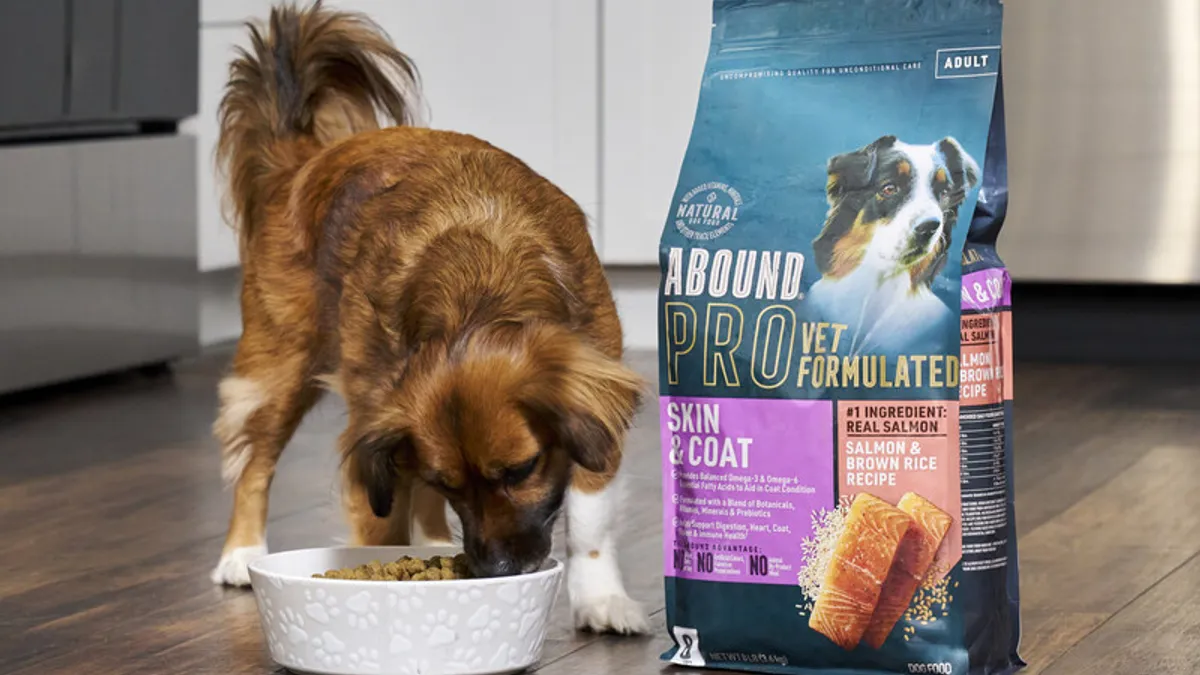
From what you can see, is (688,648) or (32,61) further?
(32,61)

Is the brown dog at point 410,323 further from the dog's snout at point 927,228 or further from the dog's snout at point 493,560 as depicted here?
the dog's snout at point 927,228

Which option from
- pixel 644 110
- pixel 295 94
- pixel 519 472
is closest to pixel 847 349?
pixel 519 472

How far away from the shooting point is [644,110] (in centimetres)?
489

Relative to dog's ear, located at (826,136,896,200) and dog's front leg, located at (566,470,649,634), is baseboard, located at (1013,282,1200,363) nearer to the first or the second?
dog's front leg, located at (566,470,649,634)

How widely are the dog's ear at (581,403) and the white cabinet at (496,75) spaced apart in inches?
115

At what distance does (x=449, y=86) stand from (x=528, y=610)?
336cm

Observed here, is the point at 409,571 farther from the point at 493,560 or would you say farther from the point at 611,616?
Answer: the point at 611,616

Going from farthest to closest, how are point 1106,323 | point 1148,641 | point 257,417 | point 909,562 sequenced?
point 1106,323, point 257,417, point 1148,641, point 909,562

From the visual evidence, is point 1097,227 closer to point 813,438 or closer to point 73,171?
point 73,171

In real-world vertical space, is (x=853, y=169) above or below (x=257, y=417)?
above

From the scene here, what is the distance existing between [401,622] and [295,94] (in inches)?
43.9

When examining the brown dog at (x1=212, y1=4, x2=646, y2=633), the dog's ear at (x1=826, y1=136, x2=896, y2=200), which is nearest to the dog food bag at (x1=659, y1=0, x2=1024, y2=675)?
the dog's ear at (x1=826, y1=136, x2=896, y2=200)

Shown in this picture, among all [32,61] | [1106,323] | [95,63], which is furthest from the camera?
[1106,323]

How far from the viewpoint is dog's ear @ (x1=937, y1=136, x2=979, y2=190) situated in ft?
5.80
